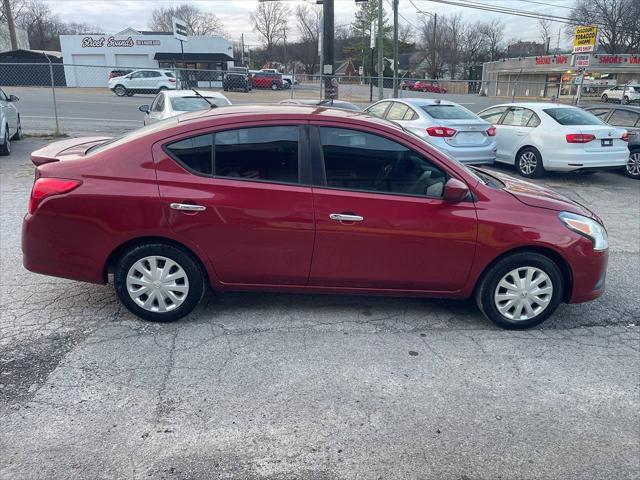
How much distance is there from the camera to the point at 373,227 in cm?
391

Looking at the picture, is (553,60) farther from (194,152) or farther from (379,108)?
(194,152)

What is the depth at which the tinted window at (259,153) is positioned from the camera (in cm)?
394

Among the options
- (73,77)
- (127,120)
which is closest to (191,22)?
(73,77)

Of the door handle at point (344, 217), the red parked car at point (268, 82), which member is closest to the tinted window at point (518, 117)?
the door handle at point (344, 217)

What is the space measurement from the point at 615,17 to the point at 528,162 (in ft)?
197

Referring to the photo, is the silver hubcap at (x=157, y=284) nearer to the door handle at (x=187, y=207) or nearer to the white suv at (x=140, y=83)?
the door handle at (x=187, y=207)

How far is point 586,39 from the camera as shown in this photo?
53.7ft

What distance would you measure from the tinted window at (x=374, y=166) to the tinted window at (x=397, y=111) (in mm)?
6799

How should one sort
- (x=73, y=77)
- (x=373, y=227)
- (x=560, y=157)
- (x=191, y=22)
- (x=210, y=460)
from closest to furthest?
(x=210, y=460)
(x=373, y=227)
(x=560, y=157)
(x=73, y=77)
(x=191, y=22)

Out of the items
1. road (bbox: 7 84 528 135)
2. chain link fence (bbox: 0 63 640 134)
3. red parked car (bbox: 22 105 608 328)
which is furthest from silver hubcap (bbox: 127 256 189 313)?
road (bbox: 7 84 528 135)

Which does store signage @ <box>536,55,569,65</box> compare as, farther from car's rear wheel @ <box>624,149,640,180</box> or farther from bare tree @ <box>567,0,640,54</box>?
car's rear wheel @ <box>624,149,640,180</box>

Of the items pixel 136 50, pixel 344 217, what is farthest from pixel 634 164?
pixel 136 50

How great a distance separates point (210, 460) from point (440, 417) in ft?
4.41

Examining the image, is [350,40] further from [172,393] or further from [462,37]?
[172,393]
